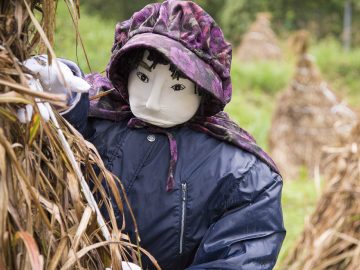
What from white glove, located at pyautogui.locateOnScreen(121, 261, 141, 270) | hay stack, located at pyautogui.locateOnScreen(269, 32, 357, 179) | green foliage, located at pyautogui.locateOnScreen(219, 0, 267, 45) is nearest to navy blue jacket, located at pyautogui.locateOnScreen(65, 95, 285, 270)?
white glove, located at pyautogui.locateOnScreen(121, 261, 141, 270)

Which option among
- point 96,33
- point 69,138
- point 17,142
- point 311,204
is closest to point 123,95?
point 69,138

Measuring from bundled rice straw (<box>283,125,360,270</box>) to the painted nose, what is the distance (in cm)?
178

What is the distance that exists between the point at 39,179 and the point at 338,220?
7.92 feet

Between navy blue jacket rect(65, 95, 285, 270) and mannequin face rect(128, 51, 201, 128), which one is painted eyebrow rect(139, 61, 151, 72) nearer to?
mannequin face rect(128, 51, 201, 128)

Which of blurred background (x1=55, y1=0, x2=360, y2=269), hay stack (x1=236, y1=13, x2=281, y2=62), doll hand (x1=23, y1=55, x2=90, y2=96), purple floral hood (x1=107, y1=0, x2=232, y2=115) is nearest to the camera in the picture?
doll hand (x1=23, y1=55, x2=90, y2=96)

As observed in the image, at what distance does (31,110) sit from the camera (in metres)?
1.14

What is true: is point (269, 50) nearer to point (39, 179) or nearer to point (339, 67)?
point (339, 67)

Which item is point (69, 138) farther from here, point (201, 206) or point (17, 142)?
point (201, 206)

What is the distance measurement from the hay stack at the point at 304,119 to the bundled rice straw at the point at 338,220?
4880mm

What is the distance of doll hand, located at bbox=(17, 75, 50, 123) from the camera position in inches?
44.6

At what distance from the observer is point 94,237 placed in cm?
128

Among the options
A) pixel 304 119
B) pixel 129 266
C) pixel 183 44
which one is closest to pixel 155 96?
pixel 183 44

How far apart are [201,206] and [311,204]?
455cm

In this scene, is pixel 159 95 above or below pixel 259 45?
above
